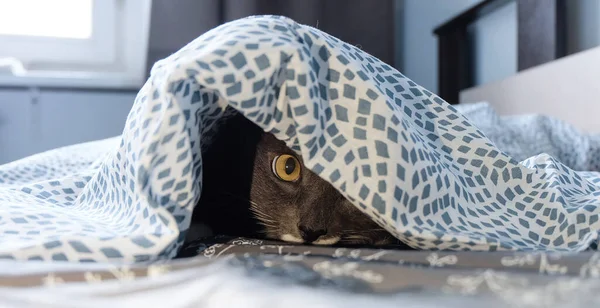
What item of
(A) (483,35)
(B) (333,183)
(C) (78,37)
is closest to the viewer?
(B) (333,183)

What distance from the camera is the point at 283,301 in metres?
0.38

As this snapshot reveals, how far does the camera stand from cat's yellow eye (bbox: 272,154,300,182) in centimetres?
72

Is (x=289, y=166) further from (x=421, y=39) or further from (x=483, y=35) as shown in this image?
(x=421, y=39)

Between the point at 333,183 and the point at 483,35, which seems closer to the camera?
the point at 333,183

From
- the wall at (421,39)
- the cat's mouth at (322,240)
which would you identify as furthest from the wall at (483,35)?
the cat's mouth at (322,240)

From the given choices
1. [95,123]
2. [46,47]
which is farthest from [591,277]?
[46,47]

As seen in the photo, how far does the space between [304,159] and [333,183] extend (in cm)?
3

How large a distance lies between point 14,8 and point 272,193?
7.05ft

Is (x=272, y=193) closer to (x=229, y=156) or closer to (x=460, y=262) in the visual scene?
(x=229, y=156)

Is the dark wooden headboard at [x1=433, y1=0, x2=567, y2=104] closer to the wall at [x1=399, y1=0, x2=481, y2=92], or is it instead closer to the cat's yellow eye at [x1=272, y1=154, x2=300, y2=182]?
the wall at [x1=399, y1=0, x2=481, y2=92]

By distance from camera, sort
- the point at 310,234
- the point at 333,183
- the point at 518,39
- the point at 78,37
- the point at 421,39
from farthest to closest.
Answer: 1. the point at 421,39
2. the point at 78,37
3. the point at 518,39
4. the point at 310,234
5. the point at 333,183

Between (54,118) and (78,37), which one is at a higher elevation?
(78,37)

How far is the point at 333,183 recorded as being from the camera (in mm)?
521

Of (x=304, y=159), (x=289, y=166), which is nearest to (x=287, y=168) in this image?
(x=289, y=166)
